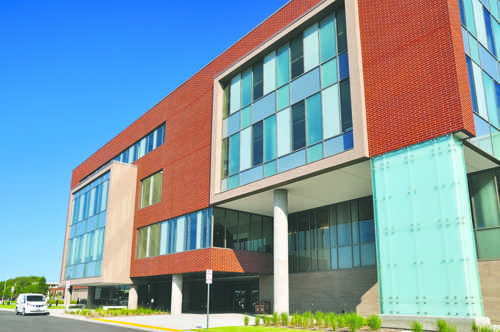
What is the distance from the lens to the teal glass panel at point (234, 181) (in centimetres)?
2605

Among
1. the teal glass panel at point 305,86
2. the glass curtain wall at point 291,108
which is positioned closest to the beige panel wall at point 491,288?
the glass curtain wall at point 291,108

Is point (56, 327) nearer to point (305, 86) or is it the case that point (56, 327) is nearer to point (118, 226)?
point (118, 226)

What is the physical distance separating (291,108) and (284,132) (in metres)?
1.39

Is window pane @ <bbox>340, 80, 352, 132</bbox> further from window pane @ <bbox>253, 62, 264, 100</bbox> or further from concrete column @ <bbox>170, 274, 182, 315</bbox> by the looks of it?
concrete column @ <bbox>170, 274, 182, 315</bbox>

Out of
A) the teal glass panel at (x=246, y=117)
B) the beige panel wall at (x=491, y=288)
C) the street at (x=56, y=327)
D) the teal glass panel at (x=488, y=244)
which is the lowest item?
the street at (x=56, y=327)

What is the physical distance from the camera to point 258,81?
86.2ft

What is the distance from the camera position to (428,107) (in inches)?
668

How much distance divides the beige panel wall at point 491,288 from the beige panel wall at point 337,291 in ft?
20.4

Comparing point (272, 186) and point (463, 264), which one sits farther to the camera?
point (272, 186)

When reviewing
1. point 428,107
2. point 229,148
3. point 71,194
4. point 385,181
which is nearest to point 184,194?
point 229,148

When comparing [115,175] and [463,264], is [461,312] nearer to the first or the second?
[463,264]

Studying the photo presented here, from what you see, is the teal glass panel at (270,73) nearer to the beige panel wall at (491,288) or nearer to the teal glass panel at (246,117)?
the teal glass panel at (246,117)

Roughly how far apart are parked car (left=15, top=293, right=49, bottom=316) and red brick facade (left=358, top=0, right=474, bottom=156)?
30.9 m

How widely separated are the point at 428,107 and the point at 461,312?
25.7 ft
